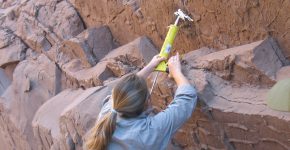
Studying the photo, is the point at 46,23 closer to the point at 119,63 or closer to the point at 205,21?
the point at 119,63

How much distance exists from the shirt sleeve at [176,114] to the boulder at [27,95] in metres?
2.73

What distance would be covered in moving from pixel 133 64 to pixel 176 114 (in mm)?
1477

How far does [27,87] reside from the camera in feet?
18.0

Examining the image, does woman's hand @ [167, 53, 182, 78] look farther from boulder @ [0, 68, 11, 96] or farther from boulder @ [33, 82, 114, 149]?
boulder @ [0, 68, 11, 96]

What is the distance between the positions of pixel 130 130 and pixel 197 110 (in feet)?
3.03

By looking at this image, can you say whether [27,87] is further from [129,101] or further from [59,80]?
[129,101]

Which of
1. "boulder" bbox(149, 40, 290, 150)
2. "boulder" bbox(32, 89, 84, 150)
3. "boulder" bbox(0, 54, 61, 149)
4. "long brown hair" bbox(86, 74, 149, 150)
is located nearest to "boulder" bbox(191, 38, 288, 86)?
"boulder" bbox(149, 40, 290, 150)

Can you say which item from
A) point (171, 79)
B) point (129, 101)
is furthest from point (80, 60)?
point (129, 101)

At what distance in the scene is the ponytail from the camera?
2453 millimetres

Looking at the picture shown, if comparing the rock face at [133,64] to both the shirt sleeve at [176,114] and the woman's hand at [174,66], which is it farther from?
the shirt sleeve at [176,114]

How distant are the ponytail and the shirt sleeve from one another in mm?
246

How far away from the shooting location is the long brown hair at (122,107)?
246 cm

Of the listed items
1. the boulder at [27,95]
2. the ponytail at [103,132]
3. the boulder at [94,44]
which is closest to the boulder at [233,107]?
the ponytail at [103,132]

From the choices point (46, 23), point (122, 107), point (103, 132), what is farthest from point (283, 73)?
point (46, 23)
